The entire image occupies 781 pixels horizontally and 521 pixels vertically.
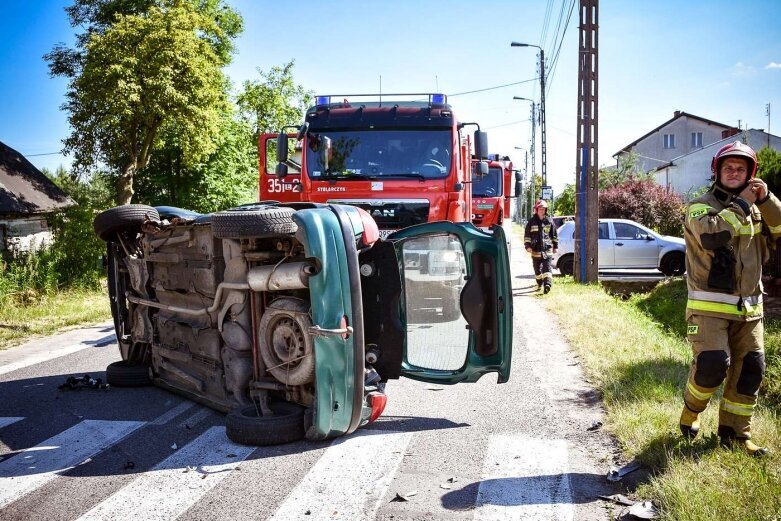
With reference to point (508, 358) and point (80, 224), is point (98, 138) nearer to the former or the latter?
point (80, 224)

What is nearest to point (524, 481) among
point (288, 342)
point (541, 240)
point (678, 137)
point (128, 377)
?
point (288, 342)

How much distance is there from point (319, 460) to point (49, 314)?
8.84 metres

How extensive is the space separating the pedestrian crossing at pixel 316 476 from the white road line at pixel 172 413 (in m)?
0.13

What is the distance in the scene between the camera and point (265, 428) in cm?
459

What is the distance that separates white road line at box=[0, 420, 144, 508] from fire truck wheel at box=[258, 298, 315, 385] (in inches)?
48.6

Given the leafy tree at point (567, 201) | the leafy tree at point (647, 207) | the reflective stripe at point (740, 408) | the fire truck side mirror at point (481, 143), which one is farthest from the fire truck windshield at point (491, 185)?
the leafy tree at point (567, 201)

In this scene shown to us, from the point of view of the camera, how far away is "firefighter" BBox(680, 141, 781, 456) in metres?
4.18

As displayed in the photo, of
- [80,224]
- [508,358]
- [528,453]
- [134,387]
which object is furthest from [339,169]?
[80,224]

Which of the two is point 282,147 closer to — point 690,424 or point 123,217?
point 123,217

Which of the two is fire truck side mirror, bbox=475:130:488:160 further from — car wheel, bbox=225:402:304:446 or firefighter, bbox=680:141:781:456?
car wheel, bbox=225:402:304:446

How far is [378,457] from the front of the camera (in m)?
4.47

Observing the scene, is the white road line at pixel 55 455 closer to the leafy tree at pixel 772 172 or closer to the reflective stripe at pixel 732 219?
the reflective stripe at pixel 732 219

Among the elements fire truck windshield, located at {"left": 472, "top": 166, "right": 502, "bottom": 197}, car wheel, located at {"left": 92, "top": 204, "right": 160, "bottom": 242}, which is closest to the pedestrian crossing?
car wheel, located at {"left": 92, "top": 204, "right": 160, "bottom": 242}

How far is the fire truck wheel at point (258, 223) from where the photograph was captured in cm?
452
